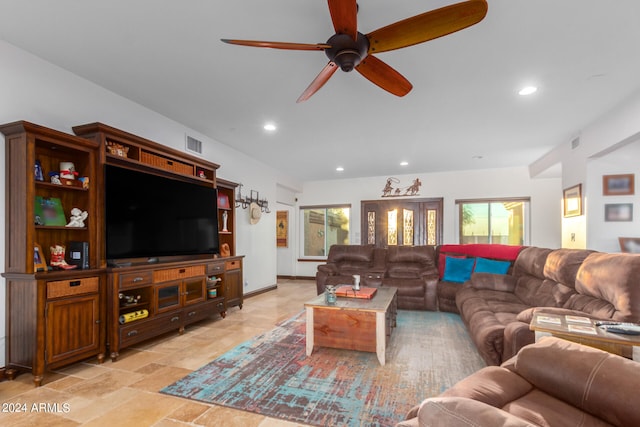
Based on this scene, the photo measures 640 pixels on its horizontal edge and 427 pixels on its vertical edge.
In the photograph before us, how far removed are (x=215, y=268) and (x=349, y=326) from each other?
2053mm

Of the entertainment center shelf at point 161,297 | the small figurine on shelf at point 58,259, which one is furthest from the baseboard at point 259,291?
the small figurine on shelf at point 58,259

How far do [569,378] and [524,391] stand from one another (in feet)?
0.61

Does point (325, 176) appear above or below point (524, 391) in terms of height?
above

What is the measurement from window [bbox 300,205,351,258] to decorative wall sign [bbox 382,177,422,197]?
1015 mm

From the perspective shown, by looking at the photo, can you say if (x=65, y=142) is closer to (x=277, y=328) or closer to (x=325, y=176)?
(x=277, y=328)

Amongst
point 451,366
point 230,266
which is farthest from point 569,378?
point 230,266

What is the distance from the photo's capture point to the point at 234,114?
3777 mm

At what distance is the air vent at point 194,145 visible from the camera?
4.30m

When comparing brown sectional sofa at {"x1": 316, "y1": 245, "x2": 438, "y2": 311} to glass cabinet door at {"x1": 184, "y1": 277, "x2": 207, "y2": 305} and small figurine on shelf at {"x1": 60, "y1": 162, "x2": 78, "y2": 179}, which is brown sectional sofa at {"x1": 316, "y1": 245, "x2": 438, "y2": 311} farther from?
small figurine on shelf at {"x1": 60, "y1": 162, "x2": 78, "y2": 179}

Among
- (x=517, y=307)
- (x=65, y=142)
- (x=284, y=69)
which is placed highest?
(x=284, y=69)

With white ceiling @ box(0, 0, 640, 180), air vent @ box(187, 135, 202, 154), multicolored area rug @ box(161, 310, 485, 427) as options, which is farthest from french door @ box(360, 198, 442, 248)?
air vent @ box(187, 135, 202, 154)

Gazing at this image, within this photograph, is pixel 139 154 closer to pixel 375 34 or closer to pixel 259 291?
pixel 375 34

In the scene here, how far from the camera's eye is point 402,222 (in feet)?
24.2

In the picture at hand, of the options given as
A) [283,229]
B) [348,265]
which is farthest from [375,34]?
[283,229]
